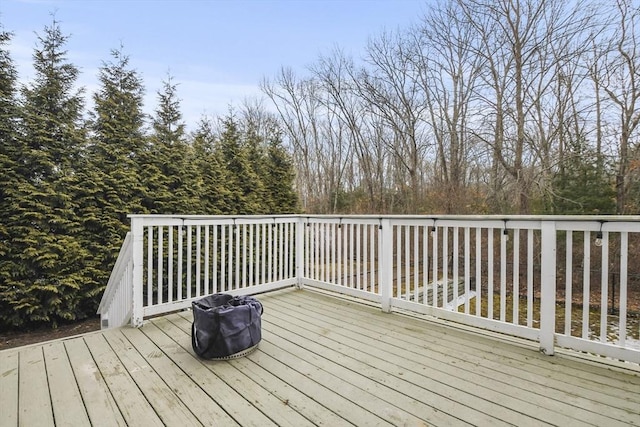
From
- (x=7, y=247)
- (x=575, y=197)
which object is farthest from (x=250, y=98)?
(x=575, y=197)

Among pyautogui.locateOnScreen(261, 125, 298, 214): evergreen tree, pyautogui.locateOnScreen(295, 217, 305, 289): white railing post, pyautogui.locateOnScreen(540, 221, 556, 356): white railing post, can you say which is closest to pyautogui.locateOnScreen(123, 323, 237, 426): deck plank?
pyautogui.locateOnScreen(295, 217, 305, 289): white railing post

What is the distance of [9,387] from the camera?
6.06ft

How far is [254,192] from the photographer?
6.35 meters

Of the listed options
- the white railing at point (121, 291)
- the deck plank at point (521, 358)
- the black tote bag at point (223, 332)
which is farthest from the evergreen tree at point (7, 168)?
the deck plank at point (521, 358)

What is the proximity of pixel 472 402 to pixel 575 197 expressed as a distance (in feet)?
22.1

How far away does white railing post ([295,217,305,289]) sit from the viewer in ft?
14.1

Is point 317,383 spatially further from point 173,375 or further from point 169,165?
point 169,165

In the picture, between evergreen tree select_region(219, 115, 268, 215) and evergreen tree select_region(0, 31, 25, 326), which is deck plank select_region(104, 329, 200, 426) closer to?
evergreen tree select_region(0, 31, 25, 326)

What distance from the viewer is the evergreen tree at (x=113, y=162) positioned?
4.53 m

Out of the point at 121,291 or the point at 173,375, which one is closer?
the point at 173,375

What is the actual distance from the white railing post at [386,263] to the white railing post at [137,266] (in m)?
2.33

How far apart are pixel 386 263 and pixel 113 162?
4.35 m

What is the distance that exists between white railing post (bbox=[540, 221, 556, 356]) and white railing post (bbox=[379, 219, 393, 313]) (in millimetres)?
1304

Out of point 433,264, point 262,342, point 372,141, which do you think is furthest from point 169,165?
point 372,141
